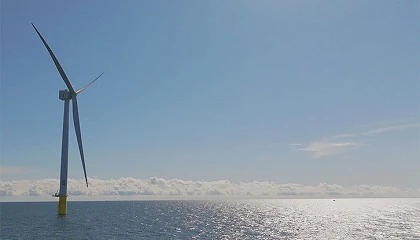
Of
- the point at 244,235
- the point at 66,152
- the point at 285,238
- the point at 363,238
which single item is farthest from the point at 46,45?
the point at 363,238

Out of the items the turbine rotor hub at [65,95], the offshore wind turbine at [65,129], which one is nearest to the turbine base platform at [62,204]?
the offshore wind turbine at [65,129]

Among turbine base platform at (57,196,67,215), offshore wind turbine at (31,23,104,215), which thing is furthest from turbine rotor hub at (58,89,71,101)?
turbine base platform at (57,196,67,215)

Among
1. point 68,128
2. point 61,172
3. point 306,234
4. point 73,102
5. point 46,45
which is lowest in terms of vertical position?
point 306,234

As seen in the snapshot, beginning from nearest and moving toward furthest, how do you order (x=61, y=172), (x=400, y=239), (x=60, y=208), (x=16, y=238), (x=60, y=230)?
(x=16, y=238) → (x=400, y=239) → (x=60, y=230) → (x=61, y=172) → (x=60, y=208)

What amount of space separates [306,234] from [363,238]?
13.9 m

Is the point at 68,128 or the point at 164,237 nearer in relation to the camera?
the point at 164,237

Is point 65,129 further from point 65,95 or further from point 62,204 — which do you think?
point 62,204

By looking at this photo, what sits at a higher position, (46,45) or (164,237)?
(46,45)

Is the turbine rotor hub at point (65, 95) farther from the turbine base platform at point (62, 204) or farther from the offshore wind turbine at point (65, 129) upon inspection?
the turbine base platform at point (62, 204)

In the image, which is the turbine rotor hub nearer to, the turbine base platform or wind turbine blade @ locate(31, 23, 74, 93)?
wind turbine blade @ locate(31, 23, 74, 93)

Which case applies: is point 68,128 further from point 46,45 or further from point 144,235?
point 144,235

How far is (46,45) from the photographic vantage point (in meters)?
98.3

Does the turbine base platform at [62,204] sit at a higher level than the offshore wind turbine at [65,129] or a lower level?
lower

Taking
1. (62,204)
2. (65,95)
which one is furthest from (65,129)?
(62,204)
